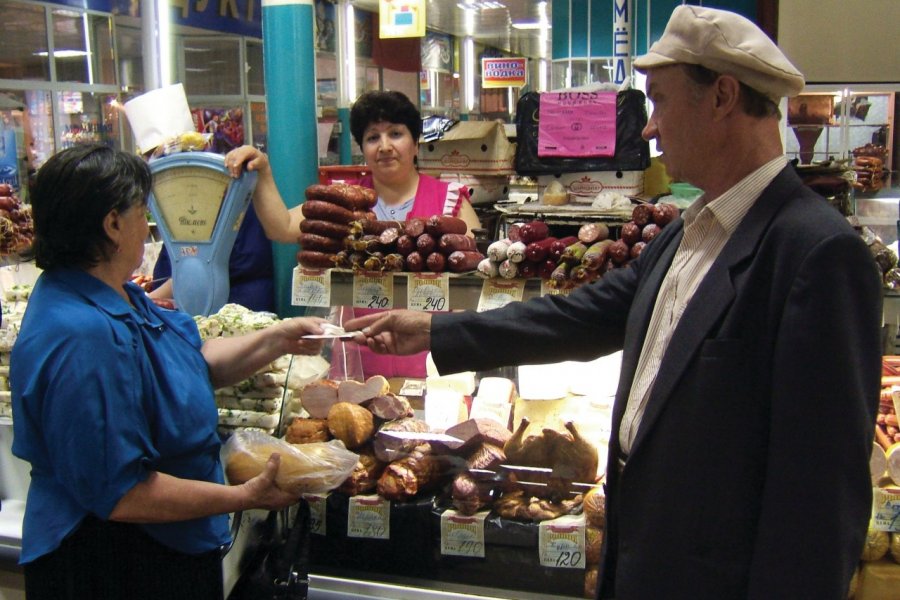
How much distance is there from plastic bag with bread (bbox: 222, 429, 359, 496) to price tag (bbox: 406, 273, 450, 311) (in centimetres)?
44

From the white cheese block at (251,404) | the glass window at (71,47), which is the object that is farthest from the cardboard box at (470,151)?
the glass window at (71,47)

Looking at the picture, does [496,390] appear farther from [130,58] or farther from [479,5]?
[479,5]

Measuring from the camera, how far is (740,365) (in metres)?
1.41

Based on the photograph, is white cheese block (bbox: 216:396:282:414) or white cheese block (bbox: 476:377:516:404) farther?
white cheese block (bbox: 476:377:516:404)

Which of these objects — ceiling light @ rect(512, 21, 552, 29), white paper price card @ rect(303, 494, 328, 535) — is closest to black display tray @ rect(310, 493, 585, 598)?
white paper price card @ rect(303, 494, 328, 535)

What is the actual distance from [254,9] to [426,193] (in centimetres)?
931

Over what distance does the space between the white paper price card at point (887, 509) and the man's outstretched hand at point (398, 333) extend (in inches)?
46.3

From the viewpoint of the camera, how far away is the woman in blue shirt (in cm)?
175

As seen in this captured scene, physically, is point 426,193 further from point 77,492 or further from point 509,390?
point 77,492

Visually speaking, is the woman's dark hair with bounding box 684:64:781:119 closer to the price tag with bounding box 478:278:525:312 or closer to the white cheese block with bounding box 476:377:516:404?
the price tag with bounding box 478:278:525:312

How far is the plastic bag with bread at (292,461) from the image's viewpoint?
2.16 metres

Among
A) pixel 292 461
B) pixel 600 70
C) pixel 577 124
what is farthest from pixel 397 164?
pixel 600 70

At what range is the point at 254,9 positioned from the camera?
11633 mm

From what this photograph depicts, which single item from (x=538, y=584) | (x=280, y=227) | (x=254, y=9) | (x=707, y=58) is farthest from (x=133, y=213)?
(x=254, y=9)
